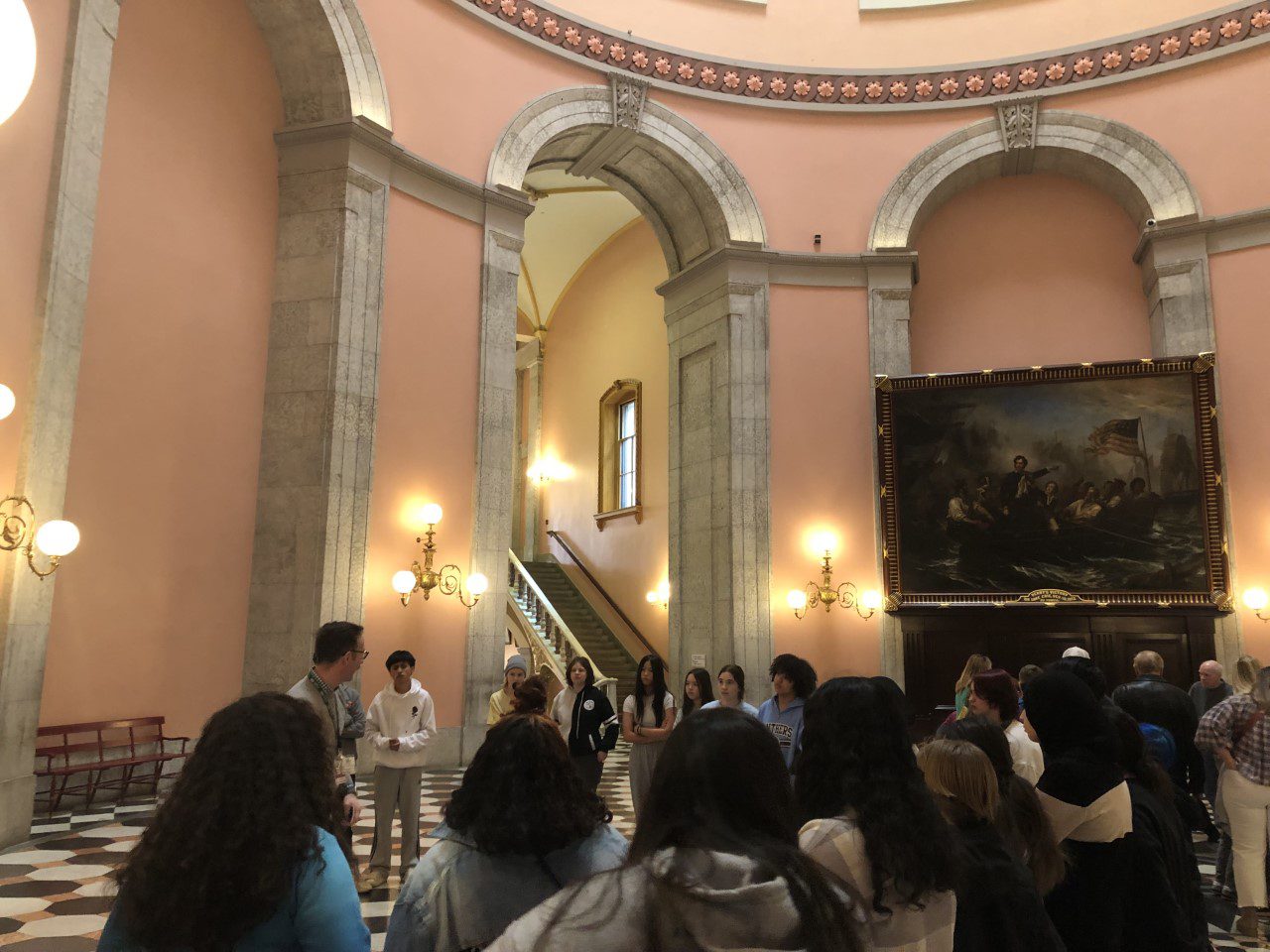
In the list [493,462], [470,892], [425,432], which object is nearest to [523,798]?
[470,892]

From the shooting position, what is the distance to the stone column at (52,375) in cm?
634

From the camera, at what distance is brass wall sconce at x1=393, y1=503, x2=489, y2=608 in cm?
→ 1006

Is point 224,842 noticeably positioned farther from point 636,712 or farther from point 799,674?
point 636,712

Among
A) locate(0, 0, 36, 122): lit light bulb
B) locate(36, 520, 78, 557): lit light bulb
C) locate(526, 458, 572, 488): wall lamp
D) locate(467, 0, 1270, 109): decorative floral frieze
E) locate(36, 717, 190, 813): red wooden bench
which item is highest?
locate(467, 0, 1270, 109): decorative floral frieze

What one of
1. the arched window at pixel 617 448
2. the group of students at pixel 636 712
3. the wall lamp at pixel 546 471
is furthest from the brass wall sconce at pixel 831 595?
Result: the wall lamp at pixel 546 471

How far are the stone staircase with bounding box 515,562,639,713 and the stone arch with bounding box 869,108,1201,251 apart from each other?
7895 millimetres

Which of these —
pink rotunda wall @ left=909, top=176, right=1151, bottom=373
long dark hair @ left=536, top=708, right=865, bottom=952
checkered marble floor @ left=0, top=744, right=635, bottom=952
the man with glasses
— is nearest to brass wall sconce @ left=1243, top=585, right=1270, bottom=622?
pink rotunda wall @ left=909, top=176, right=1151, bottom=373

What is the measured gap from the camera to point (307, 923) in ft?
5.88

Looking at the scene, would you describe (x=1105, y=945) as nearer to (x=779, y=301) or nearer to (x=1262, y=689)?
(x=1262, y=689)

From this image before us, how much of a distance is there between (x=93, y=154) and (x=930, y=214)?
1059 centimetres

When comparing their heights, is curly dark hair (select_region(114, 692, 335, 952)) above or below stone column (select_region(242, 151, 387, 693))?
below

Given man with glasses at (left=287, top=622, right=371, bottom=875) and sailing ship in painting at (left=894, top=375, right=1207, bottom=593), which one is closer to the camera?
man with glasses at (left=287, top=622, right=371, bottom=875)

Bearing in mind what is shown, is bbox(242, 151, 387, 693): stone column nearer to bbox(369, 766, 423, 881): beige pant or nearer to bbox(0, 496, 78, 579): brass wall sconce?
bbox(0, 496, 78, 579): brass wall sconce

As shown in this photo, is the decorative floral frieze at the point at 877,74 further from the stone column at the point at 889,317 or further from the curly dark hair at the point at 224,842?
the curly dark hair at the point at 224,842
